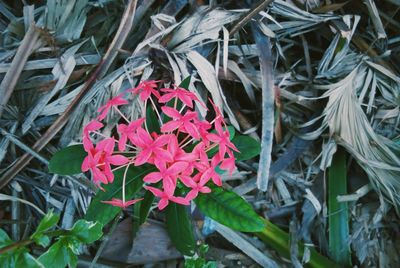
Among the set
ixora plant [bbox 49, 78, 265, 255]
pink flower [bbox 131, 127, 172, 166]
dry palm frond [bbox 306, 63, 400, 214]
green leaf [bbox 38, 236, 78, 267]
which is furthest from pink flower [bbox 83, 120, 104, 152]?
dry palm frond [bbox 306, 63, 400, 214]

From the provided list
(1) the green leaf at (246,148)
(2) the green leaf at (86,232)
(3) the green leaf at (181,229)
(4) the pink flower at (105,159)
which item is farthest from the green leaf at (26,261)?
(1) the green leaf at (246,148)

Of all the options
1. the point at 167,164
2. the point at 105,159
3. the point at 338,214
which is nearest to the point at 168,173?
the point at 167,164

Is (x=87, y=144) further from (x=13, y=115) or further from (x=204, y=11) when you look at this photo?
(x=204, y=11)

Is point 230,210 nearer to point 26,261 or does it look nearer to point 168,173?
point 168,173

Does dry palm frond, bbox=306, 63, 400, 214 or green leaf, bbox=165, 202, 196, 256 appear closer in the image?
green leaf, bbox=165, 202, 196, 256

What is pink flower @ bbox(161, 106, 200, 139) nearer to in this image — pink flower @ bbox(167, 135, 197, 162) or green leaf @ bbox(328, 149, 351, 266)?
pink flower @ bbox(167, 135, 197, 162)
